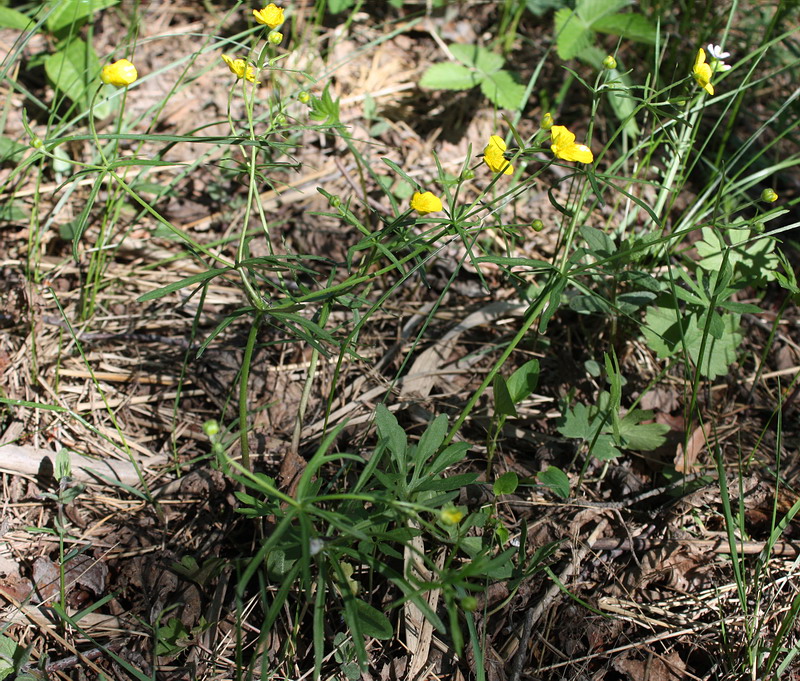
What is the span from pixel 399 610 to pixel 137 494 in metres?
0.72

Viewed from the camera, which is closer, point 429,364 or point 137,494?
point 137,494

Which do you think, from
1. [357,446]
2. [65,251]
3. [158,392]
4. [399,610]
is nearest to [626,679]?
[399,610]

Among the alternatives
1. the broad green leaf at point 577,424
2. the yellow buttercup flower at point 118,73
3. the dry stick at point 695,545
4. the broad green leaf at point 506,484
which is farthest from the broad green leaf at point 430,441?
the yellow buttercup flower at point 118,73

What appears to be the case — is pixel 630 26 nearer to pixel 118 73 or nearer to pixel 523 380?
pixel 523 380

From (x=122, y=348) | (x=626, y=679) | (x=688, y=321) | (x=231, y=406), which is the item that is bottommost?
(x=626, y=679)

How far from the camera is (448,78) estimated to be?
8.66 ft

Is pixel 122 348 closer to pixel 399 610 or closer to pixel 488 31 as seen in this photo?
pixel 399 610

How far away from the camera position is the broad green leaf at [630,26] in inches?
99.1

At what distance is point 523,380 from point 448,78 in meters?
1.55

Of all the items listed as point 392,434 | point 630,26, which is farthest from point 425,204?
point 630,26

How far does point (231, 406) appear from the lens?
1879 mm

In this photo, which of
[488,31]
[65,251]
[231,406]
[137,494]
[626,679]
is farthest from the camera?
[488,31]

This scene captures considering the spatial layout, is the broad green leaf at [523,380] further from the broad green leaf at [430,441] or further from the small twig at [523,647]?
the small twig at [523,647]

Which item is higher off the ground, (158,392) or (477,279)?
(158,392)
